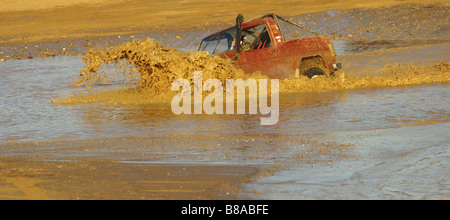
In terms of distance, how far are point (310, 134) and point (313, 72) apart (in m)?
4.01

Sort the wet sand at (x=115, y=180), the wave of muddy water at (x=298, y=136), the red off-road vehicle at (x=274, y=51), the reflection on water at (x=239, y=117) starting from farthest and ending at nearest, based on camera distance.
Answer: the red off-road vehicle at (x=274, y=51) → the reflection on water at (x=239, y=117) → the wave of muddy water at (x=298, y=136) → the wet sand at (x=115, y=180)

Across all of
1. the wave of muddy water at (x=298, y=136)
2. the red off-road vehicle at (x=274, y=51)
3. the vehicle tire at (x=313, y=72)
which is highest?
the red off-road vehicle at (x=274, y=51)

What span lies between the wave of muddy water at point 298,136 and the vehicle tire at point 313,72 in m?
0.13

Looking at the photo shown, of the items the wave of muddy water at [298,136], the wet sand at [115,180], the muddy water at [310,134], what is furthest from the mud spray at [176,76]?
the wet sand at [115,180]

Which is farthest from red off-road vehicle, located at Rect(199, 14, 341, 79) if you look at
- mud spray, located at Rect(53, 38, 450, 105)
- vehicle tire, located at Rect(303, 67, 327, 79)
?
mud spray, located at Rect(53, 38, 450, 105)

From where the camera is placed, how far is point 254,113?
983 cm

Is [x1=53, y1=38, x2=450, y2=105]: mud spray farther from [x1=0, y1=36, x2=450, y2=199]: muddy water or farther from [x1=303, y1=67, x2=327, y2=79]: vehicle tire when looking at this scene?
[x1=0, y1=36, x2=450, y2=199]: muddy water

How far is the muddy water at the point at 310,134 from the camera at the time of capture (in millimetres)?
5504

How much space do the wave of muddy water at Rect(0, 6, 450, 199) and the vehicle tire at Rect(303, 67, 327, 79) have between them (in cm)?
13

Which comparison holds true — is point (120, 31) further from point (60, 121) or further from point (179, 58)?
point (60, 121)

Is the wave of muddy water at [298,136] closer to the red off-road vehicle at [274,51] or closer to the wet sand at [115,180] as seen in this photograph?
the wet sand at [115,180]

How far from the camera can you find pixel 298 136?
7785mm

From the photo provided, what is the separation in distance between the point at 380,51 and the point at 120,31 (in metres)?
12.1

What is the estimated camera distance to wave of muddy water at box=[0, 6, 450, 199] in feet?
18.3
